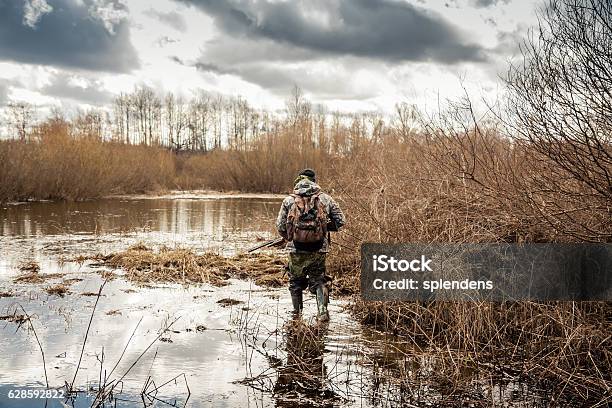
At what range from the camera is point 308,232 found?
23.3 feet

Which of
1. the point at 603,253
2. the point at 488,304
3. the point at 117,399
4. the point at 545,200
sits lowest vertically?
the point at 117,399

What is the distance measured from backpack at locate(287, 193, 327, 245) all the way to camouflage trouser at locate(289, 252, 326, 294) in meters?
0.24

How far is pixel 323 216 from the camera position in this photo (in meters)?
7.17

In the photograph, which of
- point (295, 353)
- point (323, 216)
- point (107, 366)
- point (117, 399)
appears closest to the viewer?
point (117, 399)

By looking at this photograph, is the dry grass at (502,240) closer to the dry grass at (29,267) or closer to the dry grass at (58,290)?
the dry grass at (58,290)

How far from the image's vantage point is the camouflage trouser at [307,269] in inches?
288

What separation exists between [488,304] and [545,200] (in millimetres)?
1524

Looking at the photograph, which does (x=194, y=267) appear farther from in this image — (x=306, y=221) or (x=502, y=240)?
(x=502, y=240)

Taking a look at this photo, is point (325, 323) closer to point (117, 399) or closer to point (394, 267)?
point (394, 267)

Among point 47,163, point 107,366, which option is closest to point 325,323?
point 107,366

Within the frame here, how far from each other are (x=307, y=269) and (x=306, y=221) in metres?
0.68

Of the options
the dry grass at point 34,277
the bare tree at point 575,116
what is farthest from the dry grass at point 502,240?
the dry grass at point 34,277

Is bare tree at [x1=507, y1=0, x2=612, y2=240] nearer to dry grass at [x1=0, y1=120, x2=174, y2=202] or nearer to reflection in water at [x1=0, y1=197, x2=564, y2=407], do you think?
reflection in water at [x1=0, y1=197, x2=564, y2=407]

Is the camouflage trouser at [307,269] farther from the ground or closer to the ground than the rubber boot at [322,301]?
farther from the ground
